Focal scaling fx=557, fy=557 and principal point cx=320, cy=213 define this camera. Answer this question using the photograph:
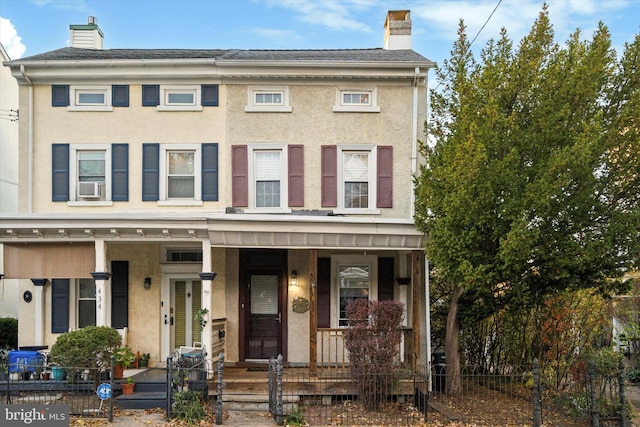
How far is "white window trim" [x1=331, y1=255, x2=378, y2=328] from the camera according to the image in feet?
42.9

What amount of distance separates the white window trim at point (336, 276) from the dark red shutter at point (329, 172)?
1482 millimetres

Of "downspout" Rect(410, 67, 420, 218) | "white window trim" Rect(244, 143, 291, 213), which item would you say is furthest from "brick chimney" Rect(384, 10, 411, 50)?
"white window trim" Rect(244, 143, 291, 213)

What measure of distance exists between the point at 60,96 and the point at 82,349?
6.08 meters

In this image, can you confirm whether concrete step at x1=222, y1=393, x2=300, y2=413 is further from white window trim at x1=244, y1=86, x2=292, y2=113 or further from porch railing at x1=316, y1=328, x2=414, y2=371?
white window trim at x1=244, y1=86, x2=292, y2=113

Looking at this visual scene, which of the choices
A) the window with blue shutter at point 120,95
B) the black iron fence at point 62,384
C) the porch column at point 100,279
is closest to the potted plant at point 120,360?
the black iron fence at point 62,384

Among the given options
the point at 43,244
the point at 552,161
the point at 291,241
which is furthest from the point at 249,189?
the point at 552,161

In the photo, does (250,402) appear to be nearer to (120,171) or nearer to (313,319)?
(313,319)

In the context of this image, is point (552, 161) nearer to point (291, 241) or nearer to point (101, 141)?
point (291, 241)

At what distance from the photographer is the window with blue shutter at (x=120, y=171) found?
12914 millimetres

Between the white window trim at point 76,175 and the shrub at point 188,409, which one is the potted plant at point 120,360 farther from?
the white window trim at point 76,175

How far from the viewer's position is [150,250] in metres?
13.1

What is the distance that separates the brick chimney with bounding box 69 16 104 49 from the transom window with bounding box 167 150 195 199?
456 centimetres

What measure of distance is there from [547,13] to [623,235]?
14.1ft

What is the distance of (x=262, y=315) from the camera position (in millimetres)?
13133
